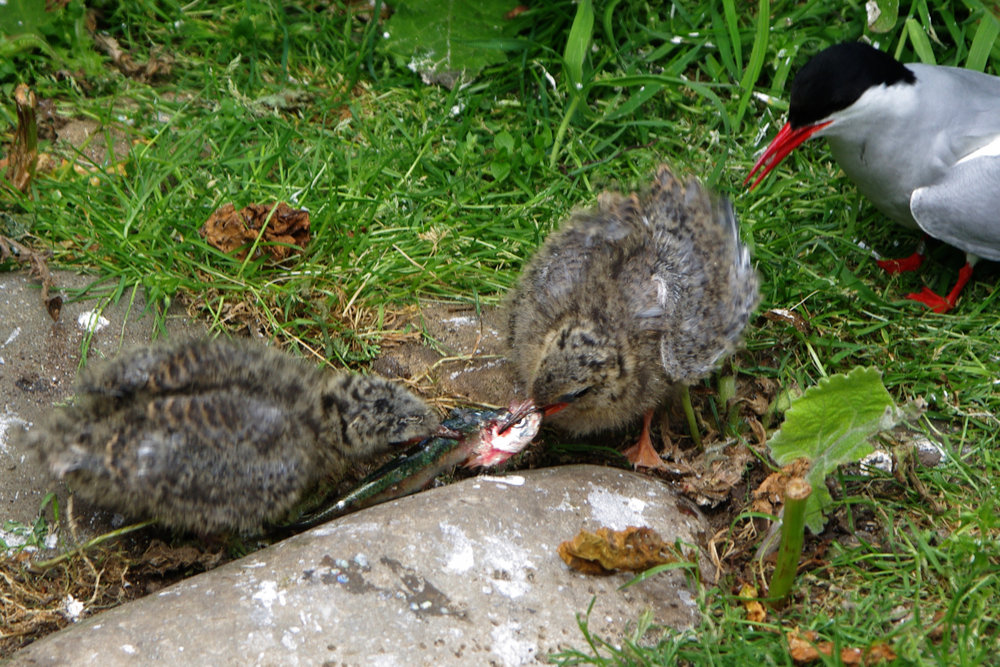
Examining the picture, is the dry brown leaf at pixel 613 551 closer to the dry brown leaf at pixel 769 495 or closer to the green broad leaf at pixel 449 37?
the dry brown leaf at pixel 769 495

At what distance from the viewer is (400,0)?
530 cm

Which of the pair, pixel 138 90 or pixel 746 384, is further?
pixel 138 90

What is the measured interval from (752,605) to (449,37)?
11.2ft

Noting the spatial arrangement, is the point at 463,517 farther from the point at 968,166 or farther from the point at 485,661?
the point at 968,166

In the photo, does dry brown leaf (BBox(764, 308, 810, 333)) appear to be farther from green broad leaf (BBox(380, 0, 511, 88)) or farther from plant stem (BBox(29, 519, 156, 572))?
plant stem (BBox(29, 519, 156, 572))

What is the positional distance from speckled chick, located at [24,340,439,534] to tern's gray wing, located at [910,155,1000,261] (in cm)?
237

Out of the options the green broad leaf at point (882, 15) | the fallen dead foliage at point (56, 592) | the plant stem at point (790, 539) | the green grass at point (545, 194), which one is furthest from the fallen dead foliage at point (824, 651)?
the green broad leaf at point (882, 15)

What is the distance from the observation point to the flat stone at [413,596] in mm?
2711

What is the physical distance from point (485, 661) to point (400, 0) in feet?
12.3

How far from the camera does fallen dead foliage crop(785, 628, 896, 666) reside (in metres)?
2.73

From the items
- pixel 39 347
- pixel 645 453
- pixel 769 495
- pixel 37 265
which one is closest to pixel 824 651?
pixel 769 495

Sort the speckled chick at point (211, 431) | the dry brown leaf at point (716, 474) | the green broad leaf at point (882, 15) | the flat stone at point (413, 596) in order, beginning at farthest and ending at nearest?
the green broad leaf at point (882, 15), the dry brown leaf at point (716, 474), the speckled chick at point (211, 431), the flat stone at point (413, 596)

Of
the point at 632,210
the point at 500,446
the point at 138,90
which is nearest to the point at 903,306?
the point at 632,210

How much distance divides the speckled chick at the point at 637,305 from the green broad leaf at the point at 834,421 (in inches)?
21.1
